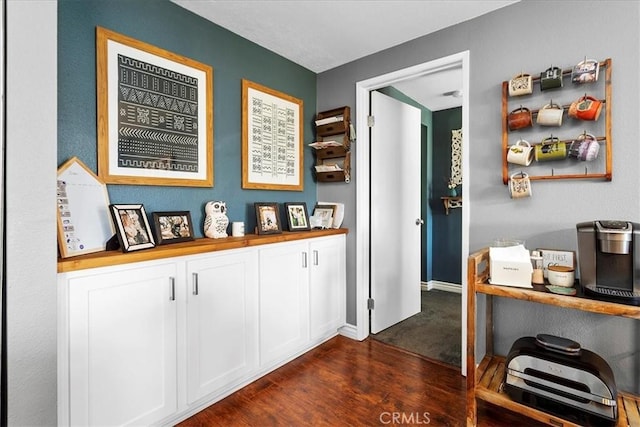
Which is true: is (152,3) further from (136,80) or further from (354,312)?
(354,312)

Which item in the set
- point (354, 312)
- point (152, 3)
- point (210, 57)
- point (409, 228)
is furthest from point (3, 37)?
point (409, 228)

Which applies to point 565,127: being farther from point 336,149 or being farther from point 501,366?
point 336,149

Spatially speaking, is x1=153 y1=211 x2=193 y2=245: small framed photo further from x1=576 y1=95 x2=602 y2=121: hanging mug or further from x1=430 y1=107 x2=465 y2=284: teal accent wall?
x1=430 y1=107 x2=465 y2=284: teal accent wall

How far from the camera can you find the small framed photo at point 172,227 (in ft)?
5.71

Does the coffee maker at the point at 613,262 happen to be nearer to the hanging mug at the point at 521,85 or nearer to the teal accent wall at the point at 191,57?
the hanging mug at the point at 521,85

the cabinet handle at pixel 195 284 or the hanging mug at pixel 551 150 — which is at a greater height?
the hanging mug at pixel 551 150

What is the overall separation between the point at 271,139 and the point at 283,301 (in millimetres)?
1282

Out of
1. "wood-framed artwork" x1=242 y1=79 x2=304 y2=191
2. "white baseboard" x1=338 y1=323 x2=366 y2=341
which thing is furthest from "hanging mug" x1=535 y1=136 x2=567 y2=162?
"white baseboard" x1=338 y1=323 x2=366 y2=341

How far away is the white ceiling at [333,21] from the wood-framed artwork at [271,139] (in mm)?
372

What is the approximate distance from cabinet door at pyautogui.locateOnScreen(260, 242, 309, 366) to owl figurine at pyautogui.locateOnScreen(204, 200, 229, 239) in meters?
Answer: 0.30

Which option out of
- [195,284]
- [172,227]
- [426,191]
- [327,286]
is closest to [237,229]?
[172,227]

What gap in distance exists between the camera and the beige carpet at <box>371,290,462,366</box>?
250cm

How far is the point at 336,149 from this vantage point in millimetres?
2820

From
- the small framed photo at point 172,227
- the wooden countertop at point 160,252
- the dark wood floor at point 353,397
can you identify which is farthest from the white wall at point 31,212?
the dark wood floor at point 353,397
